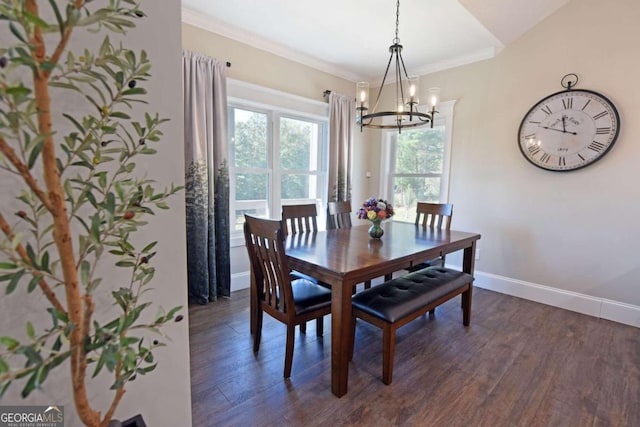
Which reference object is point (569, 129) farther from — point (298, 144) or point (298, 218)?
point (298, 144)

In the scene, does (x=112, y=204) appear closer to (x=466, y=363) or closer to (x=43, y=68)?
(x=43, y=68)

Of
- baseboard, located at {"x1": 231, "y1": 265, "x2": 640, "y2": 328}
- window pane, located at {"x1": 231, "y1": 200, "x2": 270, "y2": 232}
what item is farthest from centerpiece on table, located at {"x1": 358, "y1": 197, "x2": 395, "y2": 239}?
baseboard, located at {"x1": 231, "y1": 265, "x2": 640, "y2": 328}

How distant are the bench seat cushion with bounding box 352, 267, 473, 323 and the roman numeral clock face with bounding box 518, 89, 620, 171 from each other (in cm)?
163

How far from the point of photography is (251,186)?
11.8 ft

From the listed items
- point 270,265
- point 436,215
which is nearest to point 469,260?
point 436,215

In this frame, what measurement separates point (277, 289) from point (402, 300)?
0.83m

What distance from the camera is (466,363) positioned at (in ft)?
7.13

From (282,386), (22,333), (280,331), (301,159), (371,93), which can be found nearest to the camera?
(22,333)

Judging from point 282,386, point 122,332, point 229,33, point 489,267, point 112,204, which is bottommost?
point 282,386

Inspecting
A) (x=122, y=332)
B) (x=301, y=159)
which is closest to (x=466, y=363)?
(x=122, y=332)

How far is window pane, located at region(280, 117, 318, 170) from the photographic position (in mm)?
3859

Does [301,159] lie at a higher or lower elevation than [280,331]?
higher

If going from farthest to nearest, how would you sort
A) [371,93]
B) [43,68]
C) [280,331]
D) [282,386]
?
[371,93] < [280,331] < [282,386] < [43,68]

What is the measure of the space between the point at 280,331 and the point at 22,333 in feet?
6.31
